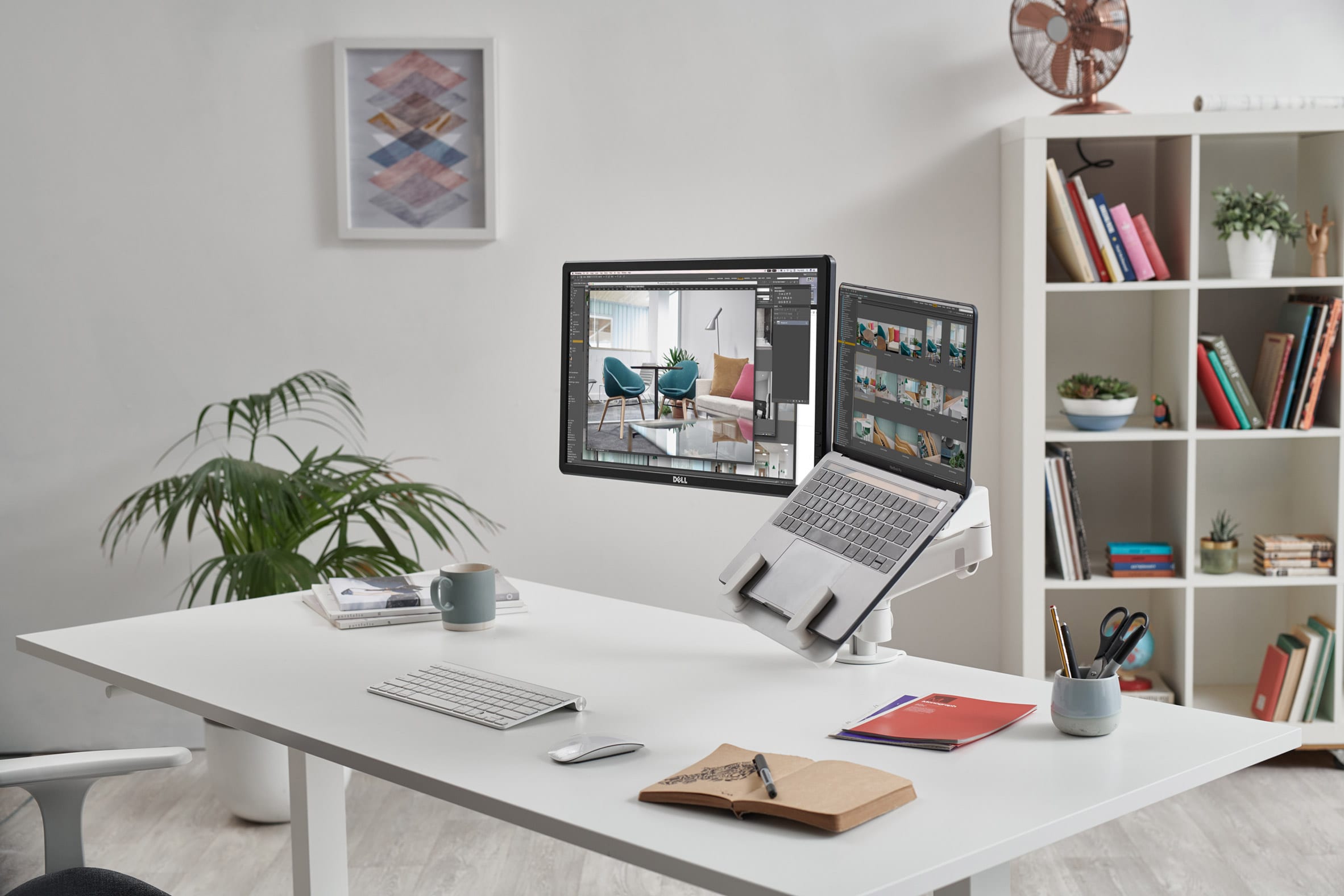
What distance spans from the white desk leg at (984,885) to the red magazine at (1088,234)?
2.01 meters

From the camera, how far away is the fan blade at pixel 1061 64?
2.82m

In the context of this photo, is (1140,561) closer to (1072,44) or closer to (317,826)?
(1072,44)

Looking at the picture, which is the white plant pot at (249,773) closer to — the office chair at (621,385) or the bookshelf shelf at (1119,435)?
the office chair at (621,385)

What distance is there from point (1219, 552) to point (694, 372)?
1788 millimetres

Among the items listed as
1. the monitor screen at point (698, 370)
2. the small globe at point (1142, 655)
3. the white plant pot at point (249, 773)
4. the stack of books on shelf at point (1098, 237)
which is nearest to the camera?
the monitor screen at point (698, 370)

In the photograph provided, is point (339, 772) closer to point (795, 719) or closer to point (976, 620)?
point (795, 719)

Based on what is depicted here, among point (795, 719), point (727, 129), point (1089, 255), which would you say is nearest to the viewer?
point (795, 719)

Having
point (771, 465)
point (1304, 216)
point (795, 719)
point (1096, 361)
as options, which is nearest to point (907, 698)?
point (795, 719)

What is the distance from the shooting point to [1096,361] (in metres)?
3.09

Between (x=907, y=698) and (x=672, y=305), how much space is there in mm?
706

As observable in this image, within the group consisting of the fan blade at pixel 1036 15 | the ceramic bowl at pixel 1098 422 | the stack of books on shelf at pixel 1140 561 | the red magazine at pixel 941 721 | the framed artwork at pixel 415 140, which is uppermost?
the fan blade at pixel 1036 15

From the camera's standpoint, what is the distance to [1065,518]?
2881mm

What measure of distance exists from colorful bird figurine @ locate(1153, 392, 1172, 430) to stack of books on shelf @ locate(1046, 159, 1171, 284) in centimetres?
31

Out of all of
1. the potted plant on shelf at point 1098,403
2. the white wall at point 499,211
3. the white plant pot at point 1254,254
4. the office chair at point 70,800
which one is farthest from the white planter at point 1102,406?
the office chair at point 70,800
